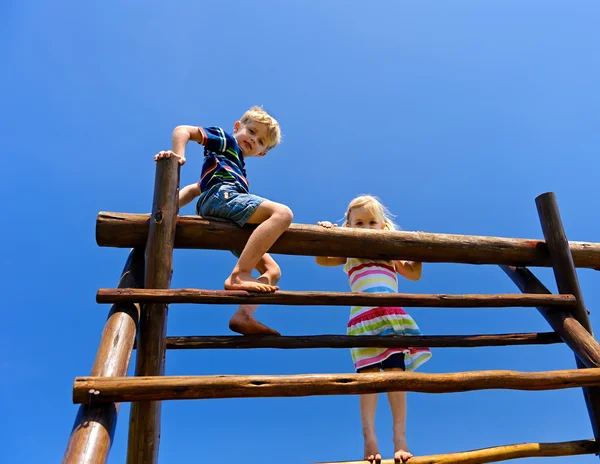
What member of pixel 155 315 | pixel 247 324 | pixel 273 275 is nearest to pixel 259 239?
pixel 273 275

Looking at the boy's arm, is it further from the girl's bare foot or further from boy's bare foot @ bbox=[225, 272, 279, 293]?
the girl's bare foot

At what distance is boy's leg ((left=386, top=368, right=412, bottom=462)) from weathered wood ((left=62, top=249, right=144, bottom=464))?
1458 millimetres

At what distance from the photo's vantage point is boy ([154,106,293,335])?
3.16 metres

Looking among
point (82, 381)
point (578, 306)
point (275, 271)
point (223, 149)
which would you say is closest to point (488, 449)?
point (578, 306)

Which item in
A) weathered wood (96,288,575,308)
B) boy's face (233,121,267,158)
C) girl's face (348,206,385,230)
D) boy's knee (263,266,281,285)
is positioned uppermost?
boy's face (233,121,267,158)

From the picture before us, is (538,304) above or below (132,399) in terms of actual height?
above

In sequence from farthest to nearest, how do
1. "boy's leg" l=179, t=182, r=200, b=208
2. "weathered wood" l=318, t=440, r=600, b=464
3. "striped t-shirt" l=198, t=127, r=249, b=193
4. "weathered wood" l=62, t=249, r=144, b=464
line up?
"boy's leg" l=179, t=182, r=200, b=208
"striped t-shirt" l=198, t=127, r=249, b=193
"weathered wood" l=318, t=440, r=600, b=464
"weathered wood" l=62, t=249, r=144, b=464

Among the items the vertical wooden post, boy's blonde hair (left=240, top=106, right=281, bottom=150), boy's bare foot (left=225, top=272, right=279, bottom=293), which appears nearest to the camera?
the vertical wooden post

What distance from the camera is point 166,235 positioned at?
3.06 metres

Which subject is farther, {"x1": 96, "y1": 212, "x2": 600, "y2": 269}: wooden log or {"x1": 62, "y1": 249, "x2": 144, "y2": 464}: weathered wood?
{"x1": 96, "y1": 212, "x2": 600, "y2": 269}: wooden log

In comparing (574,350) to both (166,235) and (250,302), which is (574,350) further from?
(166,235)

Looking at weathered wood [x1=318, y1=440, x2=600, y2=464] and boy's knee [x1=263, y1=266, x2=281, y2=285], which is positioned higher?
boy's knee [x1=263, y1=266, x2=281, y2=285]

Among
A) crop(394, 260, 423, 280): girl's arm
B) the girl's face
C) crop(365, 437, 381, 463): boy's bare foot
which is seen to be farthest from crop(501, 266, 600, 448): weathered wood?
crop(365, 437, 381, 463): boy's bare foot

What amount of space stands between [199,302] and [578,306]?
2.56 meters
